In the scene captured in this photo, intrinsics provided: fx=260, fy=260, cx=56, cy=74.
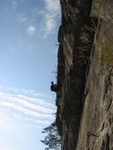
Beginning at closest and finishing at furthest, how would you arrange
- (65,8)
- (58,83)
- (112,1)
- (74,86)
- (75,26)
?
(112,1), (75,26), (65,8), (74,86), (58,83)

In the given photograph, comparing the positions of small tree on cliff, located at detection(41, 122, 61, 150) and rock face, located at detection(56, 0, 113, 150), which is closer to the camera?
rock face, located at detection(56, 0, 113, 150)

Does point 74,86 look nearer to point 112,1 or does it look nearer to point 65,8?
point 65,8

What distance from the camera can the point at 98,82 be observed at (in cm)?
488

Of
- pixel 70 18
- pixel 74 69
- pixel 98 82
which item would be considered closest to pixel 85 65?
pixel 74 69

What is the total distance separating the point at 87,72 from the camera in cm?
664

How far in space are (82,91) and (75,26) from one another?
2.00 metres

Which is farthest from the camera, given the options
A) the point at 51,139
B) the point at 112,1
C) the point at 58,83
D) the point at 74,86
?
the point at 51,139

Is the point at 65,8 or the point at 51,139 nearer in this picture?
the point at 65,8

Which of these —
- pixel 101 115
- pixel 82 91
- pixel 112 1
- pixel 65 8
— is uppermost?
pixel 65 8

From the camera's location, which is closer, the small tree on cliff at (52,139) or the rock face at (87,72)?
the rock face at (87,72)

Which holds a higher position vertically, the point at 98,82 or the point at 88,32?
the point at 88,32

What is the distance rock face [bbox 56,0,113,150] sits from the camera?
387cm

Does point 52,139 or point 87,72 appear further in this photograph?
point 52,139

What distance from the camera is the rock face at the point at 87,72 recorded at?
12.7 ft
